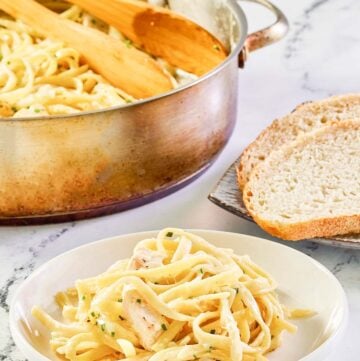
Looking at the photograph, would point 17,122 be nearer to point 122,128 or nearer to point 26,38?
point 122,128

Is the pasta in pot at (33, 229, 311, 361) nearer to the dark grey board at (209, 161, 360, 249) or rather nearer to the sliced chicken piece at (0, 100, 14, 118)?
the dark grey board at (209, 161, 360, 249)

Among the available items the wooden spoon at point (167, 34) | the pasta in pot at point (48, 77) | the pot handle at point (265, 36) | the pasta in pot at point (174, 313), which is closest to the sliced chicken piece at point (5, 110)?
the pasta in pot at point (48, 77)

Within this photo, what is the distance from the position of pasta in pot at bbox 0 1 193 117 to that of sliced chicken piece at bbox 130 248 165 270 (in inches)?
30.3

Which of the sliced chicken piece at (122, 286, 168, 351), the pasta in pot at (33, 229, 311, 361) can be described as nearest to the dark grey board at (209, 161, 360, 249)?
the pasta in pot at (33, 229, 311, 361)

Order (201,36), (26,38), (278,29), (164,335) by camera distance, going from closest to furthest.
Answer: (164,335) < (278,29) < (201,36) < (26,38)

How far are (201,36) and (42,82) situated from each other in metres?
0.47

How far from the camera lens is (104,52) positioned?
2.82 meters

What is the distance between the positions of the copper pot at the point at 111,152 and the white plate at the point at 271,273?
0.27 m

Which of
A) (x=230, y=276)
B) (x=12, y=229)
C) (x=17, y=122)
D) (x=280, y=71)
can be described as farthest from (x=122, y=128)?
(x=280, y=71)

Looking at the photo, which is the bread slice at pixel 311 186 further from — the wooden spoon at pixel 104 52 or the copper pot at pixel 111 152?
the wooden spoon at pixel 104 52

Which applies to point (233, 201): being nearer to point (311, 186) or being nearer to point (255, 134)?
point (311, 186)

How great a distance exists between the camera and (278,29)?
8.89 ft

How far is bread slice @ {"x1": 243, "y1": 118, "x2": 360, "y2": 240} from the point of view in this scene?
2.26 metres

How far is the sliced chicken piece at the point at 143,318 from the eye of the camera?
1.76 m
